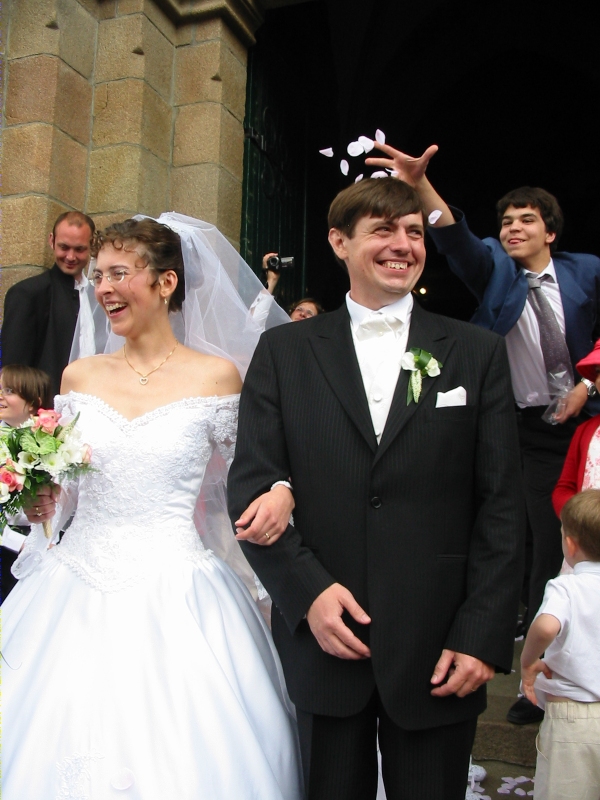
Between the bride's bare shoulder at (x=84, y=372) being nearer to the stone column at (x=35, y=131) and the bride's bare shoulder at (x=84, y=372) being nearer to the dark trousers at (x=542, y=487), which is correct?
the stone column at (x=35, y=131)

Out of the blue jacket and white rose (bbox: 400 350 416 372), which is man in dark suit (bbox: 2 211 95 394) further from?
white rose (bbox: 400 350 416 372)

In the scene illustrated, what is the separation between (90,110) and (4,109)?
1.54 feet

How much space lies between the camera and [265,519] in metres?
1.66

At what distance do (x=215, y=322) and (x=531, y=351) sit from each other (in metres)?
1.29

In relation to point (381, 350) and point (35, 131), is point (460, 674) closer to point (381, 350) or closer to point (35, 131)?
point (381, 350)

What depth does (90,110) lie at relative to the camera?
4219mm

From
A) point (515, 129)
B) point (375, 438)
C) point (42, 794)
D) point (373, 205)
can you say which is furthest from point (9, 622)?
point (515, 129)

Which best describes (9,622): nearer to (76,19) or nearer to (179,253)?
(179,253)

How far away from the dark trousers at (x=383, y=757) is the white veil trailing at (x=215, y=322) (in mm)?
877

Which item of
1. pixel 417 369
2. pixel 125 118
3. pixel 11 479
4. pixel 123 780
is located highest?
pixel 125 118

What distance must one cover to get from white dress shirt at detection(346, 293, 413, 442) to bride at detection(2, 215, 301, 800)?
64 centimetres

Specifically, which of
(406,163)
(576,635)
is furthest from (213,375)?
(576,635)

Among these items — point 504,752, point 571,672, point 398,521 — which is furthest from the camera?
point 504,752

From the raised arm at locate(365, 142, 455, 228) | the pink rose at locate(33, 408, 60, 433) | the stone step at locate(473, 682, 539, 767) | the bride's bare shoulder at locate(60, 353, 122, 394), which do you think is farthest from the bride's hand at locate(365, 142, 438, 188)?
the stone step at locate(473, 682, 539, 767)
